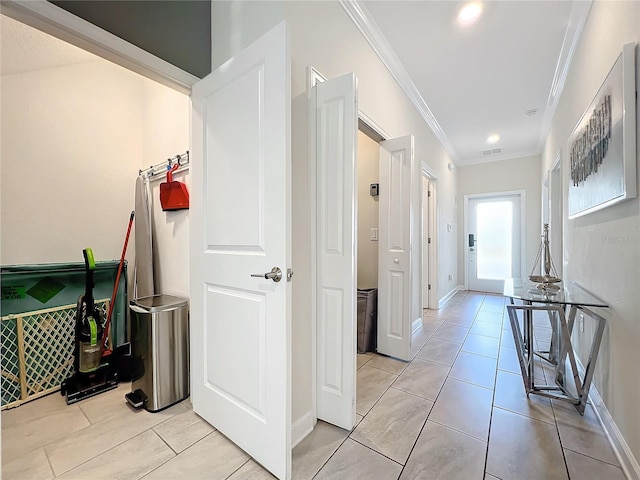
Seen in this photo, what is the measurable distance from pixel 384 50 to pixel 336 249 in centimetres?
200

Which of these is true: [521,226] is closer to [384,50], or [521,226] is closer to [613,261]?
[613,261]

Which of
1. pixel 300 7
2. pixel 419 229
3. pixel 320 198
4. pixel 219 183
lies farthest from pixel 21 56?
pixel 419 229

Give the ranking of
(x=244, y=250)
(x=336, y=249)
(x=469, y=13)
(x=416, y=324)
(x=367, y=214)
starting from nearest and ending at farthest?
(x=244, y=250)
(x=336, y=249)
(x=469, y=13)
(x=367, y=214)
(x=416, y=324)

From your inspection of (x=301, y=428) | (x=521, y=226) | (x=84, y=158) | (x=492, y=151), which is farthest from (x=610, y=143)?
(x=521, y=226)

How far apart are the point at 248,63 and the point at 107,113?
1.95 m

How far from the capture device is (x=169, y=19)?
157cm

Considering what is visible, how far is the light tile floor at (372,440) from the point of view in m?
1.31

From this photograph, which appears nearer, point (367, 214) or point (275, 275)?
point (275, 275)

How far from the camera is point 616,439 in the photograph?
142 centimetres

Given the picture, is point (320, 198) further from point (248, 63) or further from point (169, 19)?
point (169, 19)

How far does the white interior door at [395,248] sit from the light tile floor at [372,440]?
0.45 meters

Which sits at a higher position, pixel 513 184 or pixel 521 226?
pixel 513 184

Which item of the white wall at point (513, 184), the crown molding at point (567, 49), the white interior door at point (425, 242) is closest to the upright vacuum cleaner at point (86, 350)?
the white interior door at point (425, 242)

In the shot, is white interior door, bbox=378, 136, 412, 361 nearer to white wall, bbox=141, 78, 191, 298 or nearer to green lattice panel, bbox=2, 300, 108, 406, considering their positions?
white wall, bbox=141, 78, 191, 298
